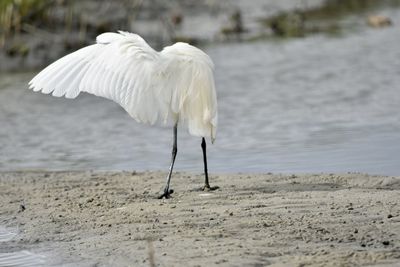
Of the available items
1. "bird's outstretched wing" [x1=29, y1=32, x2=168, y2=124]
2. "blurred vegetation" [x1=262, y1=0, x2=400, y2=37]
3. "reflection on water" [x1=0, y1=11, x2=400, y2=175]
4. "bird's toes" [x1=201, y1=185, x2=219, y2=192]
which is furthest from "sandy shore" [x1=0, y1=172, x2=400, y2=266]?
"blurred vegetation" [x1=262, y1=0, x2=400, y2=37]

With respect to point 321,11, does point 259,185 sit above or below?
below

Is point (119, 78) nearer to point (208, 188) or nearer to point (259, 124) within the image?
point (208, 188)

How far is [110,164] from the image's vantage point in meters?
11.1

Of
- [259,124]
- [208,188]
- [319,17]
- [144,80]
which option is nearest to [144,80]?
[144,80]

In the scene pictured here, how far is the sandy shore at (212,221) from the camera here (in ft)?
21.9

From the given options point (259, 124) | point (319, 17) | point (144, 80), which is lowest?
point (259, 124)

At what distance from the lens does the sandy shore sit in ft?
21.9

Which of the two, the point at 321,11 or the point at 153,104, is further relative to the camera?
the point at 321,11

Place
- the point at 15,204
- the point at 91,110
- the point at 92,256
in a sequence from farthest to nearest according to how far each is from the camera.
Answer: the point at 91,110, the point at 15,204, the point at 92,256

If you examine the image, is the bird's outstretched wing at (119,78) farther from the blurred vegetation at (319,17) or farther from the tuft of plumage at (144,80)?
the blurred vegetation at (319,17)

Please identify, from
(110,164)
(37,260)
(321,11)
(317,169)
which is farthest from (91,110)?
(321,11)

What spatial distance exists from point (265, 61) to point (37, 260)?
11.3m

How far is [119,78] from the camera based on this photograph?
8.37m

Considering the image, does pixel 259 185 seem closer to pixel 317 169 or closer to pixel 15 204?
pixel 317 169
